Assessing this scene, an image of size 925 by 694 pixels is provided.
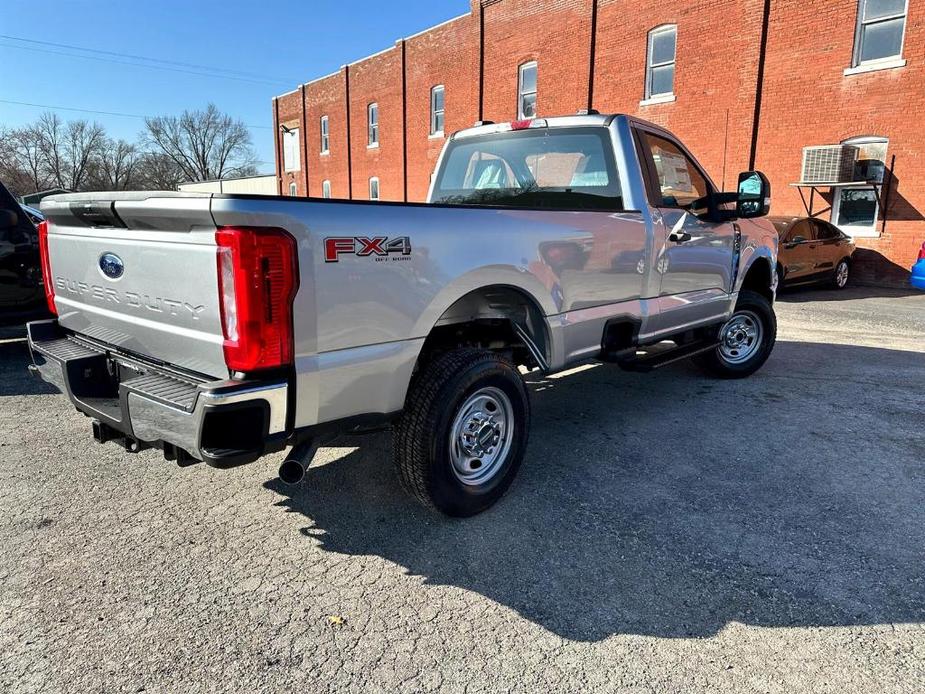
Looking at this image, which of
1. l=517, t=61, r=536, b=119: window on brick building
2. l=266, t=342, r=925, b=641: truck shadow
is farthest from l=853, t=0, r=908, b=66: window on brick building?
l=266, t=342, r=925, b=641: truck shadow

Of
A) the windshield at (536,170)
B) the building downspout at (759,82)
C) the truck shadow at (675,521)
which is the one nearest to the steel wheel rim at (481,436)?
the truck shadow at (675,521)

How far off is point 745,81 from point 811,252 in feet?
17.9

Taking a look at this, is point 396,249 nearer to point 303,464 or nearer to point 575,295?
point 303,464

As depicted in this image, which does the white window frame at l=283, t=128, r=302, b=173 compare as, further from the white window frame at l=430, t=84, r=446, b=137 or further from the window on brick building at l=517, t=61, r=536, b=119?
the window on brick building at l=517, t=61, r=536, b=119

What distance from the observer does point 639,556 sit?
305 cm

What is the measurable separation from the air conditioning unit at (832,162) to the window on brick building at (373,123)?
62.0 ft

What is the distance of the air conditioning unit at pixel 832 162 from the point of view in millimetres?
14305

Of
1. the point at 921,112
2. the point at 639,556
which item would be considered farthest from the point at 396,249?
the point at 921,112

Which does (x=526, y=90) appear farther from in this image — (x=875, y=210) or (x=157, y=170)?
(x=157, y=170)

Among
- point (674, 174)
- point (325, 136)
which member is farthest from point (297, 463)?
point (325, 136)

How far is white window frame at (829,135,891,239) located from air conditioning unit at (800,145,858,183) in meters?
0.23

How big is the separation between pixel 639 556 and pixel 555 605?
1.92ft

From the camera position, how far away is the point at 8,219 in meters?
6.37

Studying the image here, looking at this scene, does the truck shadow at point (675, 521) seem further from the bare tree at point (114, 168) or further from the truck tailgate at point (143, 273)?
the bare tree at point (114, 168)
